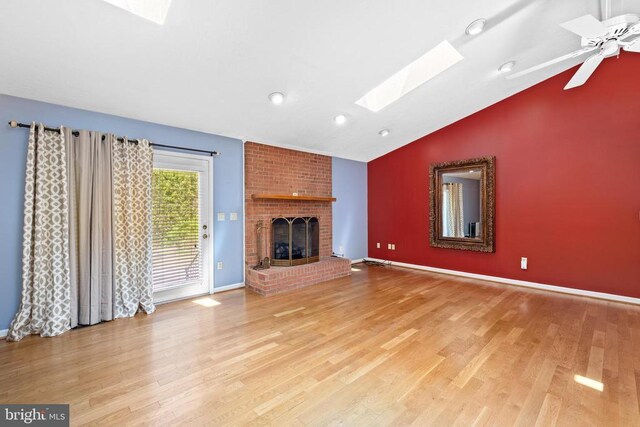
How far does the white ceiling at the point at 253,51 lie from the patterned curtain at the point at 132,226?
466 mm

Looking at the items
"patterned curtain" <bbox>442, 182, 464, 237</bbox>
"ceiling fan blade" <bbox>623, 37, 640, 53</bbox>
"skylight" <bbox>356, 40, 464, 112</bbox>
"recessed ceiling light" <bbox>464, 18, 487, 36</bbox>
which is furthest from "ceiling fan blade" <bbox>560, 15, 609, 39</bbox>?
"patterned curtain" <bbox>442, 182, 464, 237</bbox>

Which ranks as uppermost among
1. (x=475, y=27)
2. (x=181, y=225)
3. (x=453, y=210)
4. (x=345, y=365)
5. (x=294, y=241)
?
(x=475, y=27)

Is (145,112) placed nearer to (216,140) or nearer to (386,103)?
(216,140)

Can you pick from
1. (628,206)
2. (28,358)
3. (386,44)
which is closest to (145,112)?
(28,358)

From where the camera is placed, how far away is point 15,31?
6.68 feet

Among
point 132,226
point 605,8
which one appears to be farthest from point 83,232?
point 605,8

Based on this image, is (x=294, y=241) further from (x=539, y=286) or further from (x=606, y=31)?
(x=606, y=31)

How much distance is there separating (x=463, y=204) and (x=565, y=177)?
4.48 feet

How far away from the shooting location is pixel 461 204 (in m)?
4.83

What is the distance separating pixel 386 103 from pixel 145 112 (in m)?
3.04

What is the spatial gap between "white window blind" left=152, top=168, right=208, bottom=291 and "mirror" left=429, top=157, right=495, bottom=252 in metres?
3.94

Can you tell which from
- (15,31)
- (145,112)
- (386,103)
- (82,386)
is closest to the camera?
(82,386)

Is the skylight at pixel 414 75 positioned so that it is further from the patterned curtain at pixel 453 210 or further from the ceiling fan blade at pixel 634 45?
the patterned curtain at pixel 453 210

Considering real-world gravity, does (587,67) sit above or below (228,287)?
above
